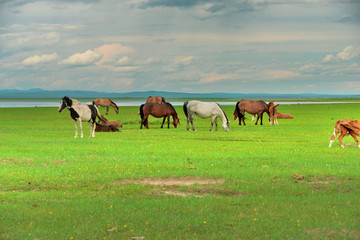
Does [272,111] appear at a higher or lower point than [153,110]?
lower

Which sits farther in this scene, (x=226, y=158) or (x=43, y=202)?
(x=226, y=158)

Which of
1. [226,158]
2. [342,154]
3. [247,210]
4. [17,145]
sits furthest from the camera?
[17,145]

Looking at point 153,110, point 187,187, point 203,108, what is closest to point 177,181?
point 187,187

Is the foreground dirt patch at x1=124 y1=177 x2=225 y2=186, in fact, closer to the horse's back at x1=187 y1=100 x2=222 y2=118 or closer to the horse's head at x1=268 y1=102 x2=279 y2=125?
the horse's back at x1=187 y1=100 x2=222 y2=118

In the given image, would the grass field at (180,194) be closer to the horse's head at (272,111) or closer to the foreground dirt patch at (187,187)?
the foreground dirt patch at (187,187)

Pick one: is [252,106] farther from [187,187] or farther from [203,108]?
[187,187]

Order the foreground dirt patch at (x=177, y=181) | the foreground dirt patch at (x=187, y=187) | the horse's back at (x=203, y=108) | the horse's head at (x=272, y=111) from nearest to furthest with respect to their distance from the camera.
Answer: the foreground dirt patch at (x=187, y=187)
the foreground dirt patch at (x=177, y=181)
the horse's back at (x=203, y=108)
the horse's head at (x=272, y=111)

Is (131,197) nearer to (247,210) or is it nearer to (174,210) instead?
(174,210)

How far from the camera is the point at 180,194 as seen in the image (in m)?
11.1

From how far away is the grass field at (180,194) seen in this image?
A: 8098 millimetres

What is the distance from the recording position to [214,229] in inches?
319

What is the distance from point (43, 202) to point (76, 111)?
1670 centimetres

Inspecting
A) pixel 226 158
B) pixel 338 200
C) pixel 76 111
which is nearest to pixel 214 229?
pixel 338 200

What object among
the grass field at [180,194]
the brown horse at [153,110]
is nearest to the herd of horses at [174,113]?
the brown horse at [153,110]
